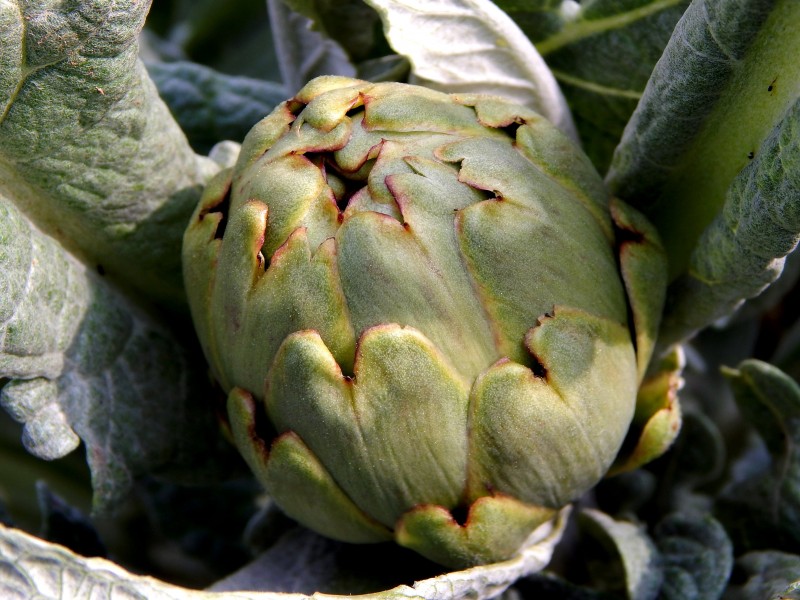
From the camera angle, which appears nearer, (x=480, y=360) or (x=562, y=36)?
(x=480, y=360)

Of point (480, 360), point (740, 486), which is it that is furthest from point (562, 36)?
point (740, 486)

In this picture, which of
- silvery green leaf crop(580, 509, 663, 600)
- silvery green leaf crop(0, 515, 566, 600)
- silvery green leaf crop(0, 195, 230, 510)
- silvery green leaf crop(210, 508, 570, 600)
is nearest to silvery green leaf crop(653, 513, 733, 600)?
silvery green leaf crop(580, 509, 663, 600)

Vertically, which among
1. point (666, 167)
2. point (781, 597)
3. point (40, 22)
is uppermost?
point (40, 22)

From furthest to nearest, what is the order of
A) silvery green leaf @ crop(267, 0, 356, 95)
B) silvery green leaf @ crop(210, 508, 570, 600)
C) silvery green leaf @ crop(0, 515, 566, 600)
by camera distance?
silvery green leaf @ crop(267, 0, 356, 95) → silvery green leaf @ crop(210, 508, 570, 600) → silvery green leaf @ crop(0, 515, 566, 600)

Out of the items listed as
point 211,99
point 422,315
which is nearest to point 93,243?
→ point 211,99

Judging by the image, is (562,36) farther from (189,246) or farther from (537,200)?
(189,246)

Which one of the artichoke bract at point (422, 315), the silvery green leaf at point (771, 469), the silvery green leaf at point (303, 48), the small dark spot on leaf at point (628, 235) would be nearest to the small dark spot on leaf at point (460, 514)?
the artichoke bract at point (422, 315)

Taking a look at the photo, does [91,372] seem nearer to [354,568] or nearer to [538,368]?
[354,568]

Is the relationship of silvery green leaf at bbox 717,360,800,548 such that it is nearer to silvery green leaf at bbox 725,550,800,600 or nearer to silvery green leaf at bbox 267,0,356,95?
silvery green leaf at bbox 725,550,800,600
